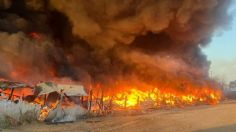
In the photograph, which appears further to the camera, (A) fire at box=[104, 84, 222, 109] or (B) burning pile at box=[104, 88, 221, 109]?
(B) burning pile at box=[104, 88, 221, 109]

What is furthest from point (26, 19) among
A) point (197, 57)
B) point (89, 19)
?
point (197, 57)

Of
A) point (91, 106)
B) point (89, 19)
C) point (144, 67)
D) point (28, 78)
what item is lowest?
point (91, 106)

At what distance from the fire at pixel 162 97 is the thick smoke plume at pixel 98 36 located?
1.54 metres

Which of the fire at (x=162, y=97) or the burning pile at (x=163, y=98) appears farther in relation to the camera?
the burning pile at (x=163, y=98)

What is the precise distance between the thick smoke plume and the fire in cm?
154

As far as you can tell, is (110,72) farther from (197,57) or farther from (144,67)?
(197,57)

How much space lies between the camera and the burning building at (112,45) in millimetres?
30500

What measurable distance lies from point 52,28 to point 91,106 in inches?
396

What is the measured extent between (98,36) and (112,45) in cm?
174

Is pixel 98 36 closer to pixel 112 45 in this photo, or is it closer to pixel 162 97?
pixel 112 45

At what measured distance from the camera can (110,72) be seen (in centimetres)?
3559

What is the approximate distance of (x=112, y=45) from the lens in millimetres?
35000

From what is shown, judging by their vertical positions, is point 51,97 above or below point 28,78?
below

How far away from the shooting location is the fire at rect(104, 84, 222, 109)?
31906mm
